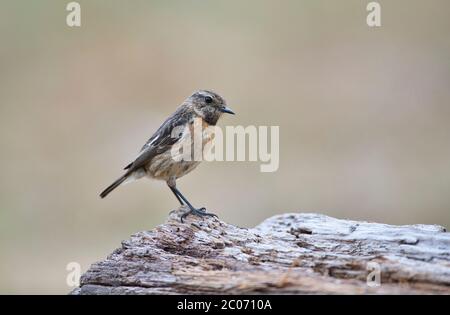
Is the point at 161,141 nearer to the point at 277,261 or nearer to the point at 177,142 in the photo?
the point at 177,142

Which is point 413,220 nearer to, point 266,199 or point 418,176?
point 418,176

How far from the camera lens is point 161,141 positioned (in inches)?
338

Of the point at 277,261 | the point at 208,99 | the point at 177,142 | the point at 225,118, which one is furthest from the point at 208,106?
the point at 225,118

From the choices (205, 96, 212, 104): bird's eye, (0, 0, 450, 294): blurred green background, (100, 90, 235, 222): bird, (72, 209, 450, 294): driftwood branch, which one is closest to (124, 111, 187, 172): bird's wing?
(100, 90, 235, 222): bird

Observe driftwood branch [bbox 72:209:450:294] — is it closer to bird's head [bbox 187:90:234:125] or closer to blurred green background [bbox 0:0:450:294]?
bird's head [bbox 187:90:234:125]

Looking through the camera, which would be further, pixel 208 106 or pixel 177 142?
pixel 208 106

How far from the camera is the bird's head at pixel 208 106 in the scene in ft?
29.1

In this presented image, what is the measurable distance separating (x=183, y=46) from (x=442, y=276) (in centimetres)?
1860

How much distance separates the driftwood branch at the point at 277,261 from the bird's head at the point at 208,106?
134 cm

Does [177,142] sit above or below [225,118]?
Answer: below

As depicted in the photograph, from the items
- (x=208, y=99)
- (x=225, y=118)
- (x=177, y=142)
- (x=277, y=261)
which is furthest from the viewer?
(x=225, y=118)

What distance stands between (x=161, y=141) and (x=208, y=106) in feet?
2.48

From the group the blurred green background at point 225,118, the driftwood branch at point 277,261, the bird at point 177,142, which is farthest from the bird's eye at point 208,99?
the blurred green background at point 225,118
